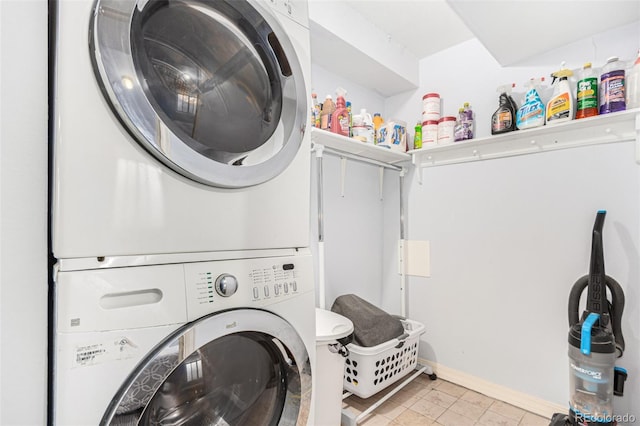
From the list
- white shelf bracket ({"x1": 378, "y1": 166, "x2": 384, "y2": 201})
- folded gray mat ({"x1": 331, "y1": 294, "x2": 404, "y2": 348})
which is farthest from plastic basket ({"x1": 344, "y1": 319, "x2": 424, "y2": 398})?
→ white shelf bracket ({"x1": 378, "y1": 166, "x2": 384, "y2": 201})

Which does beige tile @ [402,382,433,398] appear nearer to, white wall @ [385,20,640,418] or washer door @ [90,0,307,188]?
white wall @ [385,20,640,418]

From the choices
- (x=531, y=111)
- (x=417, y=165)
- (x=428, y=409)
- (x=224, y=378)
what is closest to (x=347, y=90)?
(x=417, y=165)

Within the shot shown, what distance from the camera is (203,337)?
66 centimetres

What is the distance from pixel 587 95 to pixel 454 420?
1.77 meters

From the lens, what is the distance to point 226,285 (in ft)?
2.38

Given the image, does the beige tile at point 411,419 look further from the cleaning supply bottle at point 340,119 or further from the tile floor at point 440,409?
the cleaning supply bottle at point 340,119

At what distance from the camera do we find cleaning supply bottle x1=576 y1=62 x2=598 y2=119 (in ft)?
4.97

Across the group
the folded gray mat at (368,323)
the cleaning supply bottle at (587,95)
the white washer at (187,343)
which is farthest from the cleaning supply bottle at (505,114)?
the white washer at (187,343)

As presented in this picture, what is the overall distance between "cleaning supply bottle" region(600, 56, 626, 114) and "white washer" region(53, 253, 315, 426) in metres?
1.63

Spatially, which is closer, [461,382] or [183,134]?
[183,134]

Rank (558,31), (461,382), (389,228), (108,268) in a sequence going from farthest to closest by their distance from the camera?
1. (389,228)
2. (461,382)
3. (558,31)
4. (108,268)

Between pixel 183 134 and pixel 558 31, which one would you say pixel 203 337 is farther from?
pixel 558 31

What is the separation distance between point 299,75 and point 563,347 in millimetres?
1895

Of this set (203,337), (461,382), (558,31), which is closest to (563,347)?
(461,382)
